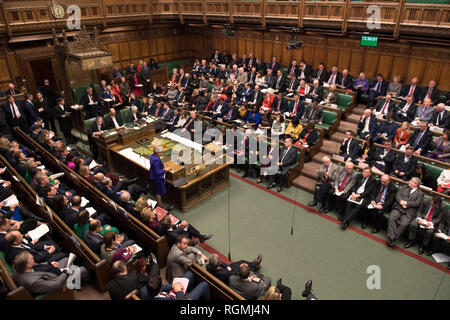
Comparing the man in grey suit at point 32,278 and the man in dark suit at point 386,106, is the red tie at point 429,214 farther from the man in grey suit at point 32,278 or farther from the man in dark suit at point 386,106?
the man in grey suit at point 32,278

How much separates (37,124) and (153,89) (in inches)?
205

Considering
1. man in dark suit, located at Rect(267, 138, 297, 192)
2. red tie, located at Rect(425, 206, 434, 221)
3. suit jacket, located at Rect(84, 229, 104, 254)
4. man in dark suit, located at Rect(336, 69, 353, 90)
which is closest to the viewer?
suit jacket, located at Rect(84, 229, 104, 254)

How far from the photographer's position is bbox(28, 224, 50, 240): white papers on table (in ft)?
15.3

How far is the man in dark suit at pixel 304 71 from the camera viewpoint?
10.9m

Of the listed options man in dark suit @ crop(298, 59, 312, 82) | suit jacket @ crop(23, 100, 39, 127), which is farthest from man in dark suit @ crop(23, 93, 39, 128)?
man in dark suit @ crop(298, 59, 312, 82)

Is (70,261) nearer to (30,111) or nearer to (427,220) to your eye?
(427,220)

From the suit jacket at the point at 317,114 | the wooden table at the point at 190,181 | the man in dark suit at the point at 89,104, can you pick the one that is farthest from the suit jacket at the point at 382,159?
the man in dark suit at the point at 89,104

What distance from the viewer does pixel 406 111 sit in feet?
26.5

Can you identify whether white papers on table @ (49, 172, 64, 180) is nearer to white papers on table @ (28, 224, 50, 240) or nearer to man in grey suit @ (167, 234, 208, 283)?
white papers on table @ (28, 224, 50, 240)

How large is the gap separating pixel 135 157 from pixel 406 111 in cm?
692

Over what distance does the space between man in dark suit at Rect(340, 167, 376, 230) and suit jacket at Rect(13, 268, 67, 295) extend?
488cm

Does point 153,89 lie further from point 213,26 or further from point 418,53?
point 418,53

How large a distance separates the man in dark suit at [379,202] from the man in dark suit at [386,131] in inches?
72.4

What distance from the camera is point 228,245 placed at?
18.8 feet
